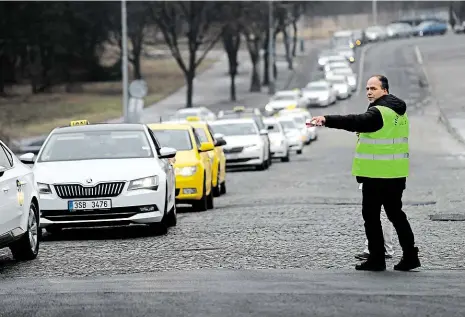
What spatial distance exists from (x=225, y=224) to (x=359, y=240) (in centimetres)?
317

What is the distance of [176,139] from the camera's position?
2331cm

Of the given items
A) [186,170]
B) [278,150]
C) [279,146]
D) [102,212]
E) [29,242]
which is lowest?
[278,150]

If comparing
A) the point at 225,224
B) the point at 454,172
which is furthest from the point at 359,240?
the point at 454,172

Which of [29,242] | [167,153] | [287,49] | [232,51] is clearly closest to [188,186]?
[167,153]

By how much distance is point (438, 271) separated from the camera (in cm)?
1252

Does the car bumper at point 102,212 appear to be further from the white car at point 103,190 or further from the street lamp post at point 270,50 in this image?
the street lamp post at point 270,50

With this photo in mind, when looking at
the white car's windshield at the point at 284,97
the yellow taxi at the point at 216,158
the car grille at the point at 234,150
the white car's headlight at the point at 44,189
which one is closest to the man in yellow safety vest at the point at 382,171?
the white car's headlight at the point at 44,189

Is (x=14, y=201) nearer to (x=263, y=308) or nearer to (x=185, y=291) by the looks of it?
(x=185, y=291)

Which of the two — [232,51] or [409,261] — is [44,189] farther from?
A: [232,51]

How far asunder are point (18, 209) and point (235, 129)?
79.0 ft

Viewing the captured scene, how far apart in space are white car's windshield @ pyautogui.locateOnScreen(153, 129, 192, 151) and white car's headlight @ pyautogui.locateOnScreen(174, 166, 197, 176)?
908mm

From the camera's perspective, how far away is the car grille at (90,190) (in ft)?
54.9

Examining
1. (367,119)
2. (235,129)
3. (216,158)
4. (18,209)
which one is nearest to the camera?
(367,119)

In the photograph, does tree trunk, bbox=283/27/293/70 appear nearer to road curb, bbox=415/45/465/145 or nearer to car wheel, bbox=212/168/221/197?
road curb, bbox=415/45/465/145
